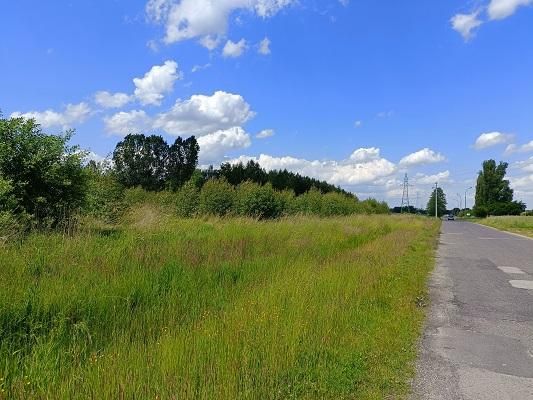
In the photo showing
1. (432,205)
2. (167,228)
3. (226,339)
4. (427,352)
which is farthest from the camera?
(432,205)

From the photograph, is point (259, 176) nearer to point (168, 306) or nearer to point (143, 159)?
point (143, 159)

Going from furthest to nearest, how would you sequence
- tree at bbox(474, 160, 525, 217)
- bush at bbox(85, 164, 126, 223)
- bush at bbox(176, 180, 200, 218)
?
1. tree at bbox(474, 160, 525, 217)
2. bush at bbox(176, 180, 200, 218)
3. bush at bbox(85, 164, 126, 223)

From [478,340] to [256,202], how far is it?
24.7 meters

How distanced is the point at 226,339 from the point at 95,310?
1.96 m

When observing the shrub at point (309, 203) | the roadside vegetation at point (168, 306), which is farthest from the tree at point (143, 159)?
the roadside vegetation at point (168, 306)

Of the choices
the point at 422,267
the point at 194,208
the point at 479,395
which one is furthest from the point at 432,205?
the point at 479,395

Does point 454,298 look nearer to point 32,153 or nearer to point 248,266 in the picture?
point 248,266

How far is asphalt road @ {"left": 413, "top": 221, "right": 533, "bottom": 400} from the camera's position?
14.9 ft

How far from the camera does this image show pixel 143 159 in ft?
334

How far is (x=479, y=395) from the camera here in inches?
170

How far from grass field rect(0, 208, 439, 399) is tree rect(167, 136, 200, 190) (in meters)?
95.6

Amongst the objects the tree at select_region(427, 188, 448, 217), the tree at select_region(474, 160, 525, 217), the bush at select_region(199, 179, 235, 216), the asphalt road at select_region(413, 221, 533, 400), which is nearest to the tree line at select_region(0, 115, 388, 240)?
the bush at select_region(199, 179, 235, 216)

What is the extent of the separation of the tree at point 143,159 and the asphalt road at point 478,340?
91502 mm

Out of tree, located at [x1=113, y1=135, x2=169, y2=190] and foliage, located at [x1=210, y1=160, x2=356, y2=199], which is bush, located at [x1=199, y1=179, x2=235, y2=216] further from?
tree, located at [x1=113, y1=135, x2=169, y2=190]
